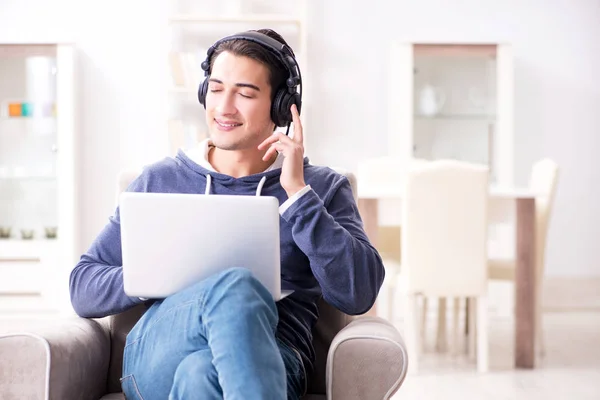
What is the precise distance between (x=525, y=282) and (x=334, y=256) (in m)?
2.21

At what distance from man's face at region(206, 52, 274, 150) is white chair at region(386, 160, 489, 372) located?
5.75 feet

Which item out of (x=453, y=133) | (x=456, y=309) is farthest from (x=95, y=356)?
(x=453, y=133)

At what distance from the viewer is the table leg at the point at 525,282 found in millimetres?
3637

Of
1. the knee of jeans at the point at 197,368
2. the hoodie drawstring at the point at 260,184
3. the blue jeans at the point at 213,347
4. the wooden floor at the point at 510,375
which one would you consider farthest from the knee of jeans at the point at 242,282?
the wooden floor at the point at 510,375

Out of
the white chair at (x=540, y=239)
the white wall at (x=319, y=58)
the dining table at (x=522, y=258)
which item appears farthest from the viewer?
the white wall at (x=319, y=58)

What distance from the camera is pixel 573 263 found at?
5285 mm

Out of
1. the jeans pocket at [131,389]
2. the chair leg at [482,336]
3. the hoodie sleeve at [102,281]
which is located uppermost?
the hoodie sleeve at [102,281]

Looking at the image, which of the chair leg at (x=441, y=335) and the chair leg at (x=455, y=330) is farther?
the chair leg at (x=441, y=335)

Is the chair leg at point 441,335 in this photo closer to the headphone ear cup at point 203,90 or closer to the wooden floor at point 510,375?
the wooden floor at point 510,375

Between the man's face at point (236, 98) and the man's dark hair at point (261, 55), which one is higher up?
the man's dark hair at point (261, 55)

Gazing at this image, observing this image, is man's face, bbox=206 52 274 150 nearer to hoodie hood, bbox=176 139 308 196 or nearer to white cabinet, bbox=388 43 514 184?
hoodie hood, bbox=176 139 308 196

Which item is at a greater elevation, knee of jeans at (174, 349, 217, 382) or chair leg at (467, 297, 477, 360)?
knee of jeans at (174, 349, 217, 382)

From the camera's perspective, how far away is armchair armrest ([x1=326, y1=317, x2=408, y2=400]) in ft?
4.93

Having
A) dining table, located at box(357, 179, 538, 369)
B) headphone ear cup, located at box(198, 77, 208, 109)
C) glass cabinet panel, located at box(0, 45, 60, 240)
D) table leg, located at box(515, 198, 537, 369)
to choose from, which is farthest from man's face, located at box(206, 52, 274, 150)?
glass cabinet panel, located at box(0, 45, 60, 240)
